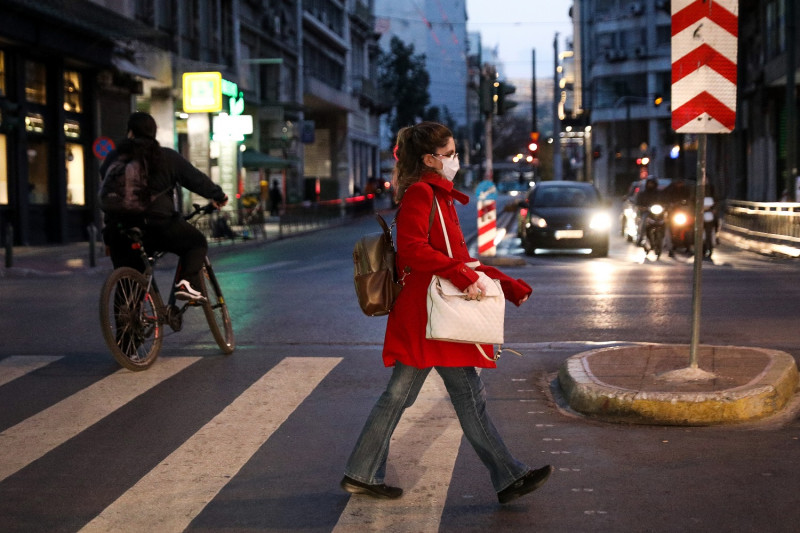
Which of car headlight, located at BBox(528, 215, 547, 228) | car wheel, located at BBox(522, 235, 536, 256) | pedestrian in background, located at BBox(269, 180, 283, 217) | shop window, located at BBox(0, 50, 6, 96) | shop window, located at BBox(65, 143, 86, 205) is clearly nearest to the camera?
car headlight, located at BBox(528, 215, 547, 228)

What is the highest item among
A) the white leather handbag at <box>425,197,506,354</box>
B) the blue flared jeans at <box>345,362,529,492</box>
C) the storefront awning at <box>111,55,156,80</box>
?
the storefront awning at <box>111,55,156,80</box>

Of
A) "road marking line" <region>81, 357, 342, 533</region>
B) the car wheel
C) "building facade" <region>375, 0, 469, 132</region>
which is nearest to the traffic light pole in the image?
the car wheel

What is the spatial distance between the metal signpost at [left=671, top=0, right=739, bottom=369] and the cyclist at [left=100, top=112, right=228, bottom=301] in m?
3.39

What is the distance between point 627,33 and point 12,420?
273 feet

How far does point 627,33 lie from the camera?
282 ft

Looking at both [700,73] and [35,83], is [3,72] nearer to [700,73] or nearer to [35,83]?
[35,83]

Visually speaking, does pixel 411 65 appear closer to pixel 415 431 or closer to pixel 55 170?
pixel 55 170

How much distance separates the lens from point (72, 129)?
28672 mm

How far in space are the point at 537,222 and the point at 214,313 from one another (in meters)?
14.2

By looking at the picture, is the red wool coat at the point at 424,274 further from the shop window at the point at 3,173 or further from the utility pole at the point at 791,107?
the utility pole at the point at 791,107

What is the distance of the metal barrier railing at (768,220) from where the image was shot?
21.0 m

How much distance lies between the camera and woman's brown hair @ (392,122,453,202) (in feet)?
16.0

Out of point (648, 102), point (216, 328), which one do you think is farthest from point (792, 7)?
point (648, 102)

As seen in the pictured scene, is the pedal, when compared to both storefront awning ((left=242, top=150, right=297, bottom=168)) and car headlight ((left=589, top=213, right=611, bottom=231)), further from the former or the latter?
storefront awning ((left=242, top=150, right=297, bottom=168))
